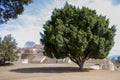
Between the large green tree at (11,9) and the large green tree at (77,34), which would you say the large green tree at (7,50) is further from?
the large green tree at (11,9)

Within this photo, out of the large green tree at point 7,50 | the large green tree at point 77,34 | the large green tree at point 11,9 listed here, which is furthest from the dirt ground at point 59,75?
the large green tree at point 7,50

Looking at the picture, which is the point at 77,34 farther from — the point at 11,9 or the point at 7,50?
the point at 7,50

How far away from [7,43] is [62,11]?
31483mm

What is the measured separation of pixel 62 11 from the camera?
47.7 meters

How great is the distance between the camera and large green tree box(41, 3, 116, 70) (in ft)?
147

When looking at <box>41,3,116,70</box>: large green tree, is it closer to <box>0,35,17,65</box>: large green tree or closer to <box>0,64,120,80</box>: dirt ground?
<box>0,64,120,80</box>: dirt ground

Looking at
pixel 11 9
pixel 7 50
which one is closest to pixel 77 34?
pixel 11 9

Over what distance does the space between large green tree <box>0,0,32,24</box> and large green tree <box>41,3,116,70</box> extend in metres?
21.2

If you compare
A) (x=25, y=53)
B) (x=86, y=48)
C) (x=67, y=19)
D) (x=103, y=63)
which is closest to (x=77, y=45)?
(x=86, y=48)

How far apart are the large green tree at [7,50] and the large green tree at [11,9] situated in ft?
166

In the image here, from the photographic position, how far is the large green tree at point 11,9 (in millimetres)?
23062

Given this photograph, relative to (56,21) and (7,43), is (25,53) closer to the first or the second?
(7,43)

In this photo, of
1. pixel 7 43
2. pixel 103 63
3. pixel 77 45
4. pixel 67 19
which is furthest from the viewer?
pixel 103 63

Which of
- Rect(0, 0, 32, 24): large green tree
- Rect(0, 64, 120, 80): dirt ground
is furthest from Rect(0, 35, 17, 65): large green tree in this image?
Rect(0, 0, 32, 24): large green tree
